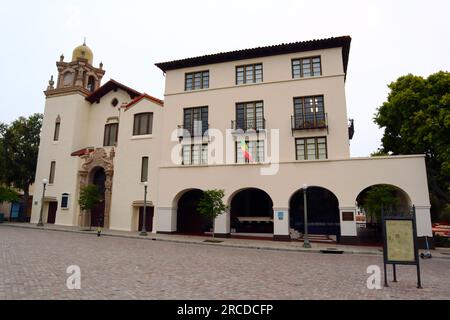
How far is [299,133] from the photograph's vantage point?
21453 mm

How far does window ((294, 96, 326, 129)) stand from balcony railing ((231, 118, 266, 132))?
2.50 meters

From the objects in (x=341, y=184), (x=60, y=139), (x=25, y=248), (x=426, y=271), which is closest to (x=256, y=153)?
(x=341, y=184)

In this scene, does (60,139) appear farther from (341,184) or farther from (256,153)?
(341,184)

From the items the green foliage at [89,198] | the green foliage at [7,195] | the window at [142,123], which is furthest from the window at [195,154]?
the green foliage at [7,195]

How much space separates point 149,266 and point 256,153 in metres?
13.9

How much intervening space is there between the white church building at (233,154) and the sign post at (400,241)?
30.6 feet

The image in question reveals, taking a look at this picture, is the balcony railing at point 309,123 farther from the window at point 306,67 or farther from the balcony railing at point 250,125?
the window at point 306,67

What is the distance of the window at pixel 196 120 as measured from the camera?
24.2 metres

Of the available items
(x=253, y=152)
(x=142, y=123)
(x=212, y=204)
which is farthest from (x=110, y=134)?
(x=253, y=152)

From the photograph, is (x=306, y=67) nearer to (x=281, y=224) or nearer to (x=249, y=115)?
(x=249, y=115)

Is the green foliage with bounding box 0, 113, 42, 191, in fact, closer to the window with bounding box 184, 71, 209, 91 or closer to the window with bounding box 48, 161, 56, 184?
the window with bounding box 48, 161, 56, 184

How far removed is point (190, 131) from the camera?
24.6 metres

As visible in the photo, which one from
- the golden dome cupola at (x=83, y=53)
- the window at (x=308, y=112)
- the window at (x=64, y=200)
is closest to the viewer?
the window at (x=308, y=112)

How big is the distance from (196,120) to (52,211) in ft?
59.9
